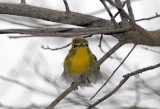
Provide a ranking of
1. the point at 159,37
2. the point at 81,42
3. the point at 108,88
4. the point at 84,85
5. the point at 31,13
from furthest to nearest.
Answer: the point at 84,85 < the point at 81,42 < the point at 108,88 < the point at 31,13 < the point at 159,37

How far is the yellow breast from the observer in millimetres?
4516

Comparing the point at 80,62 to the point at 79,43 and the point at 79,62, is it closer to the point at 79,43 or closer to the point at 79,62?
the point at 79,62

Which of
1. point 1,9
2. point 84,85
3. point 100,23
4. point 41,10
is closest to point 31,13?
point 41,10

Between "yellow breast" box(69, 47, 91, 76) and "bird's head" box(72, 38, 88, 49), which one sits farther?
"bird's head" box(72, 38, 88, 49)

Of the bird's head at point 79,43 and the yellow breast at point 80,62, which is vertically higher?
the bird's head at point 79,43

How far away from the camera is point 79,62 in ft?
14.9

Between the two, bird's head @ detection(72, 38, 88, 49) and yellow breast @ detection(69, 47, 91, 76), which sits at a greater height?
bird's head @ detection(72, 38, 88, 49)

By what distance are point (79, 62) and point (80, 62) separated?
17 millimetres

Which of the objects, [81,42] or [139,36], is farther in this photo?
[81,42]

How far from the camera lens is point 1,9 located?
3010 mm

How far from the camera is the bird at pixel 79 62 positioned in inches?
178

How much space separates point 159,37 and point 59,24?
118 cm

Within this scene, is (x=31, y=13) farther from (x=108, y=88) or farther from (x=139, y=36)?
(x=108, y=88)

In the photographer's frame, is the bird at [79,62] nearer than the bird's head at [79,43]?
Yes
